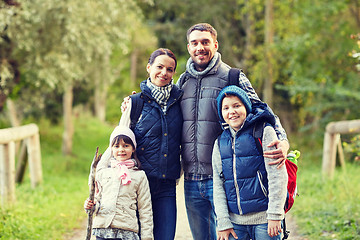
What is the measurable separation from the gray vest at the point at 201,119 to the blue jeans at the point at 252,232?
547mm

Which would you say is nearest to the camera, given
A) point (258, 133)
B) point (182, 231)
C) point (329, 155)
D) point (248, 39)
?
point (258, 133)

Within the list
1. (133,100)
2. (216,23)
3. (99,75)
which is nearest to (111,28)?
(99,75)

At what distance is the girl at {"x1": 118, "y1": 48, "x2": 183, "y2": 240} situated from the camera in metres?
3.88

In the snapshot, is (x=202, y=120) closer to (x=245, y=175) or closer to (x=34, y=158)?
(x=245, y=175)

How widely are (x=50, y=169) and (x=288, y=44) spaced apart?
7.70 m

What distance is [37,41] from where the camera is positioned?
12188mm

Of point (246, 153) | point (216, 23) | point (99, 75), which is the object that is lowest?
point (246, 153)

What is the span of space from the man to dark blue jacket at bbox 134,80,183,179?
100mm

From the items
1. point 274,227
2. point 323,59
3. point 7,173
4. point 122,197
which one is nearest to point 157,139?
point 122,197

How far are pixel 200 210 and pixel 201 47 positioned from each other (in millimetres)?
1276

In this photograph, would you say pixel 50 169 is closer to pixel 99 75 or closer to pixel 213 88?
pixel 99 75

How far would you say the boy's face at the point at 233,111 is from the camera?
3488 millimetres

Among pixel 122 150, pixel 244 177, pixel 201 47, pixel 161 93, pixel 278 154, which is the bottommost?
pixel 244 177

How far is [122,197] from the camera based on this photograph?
3721mm
